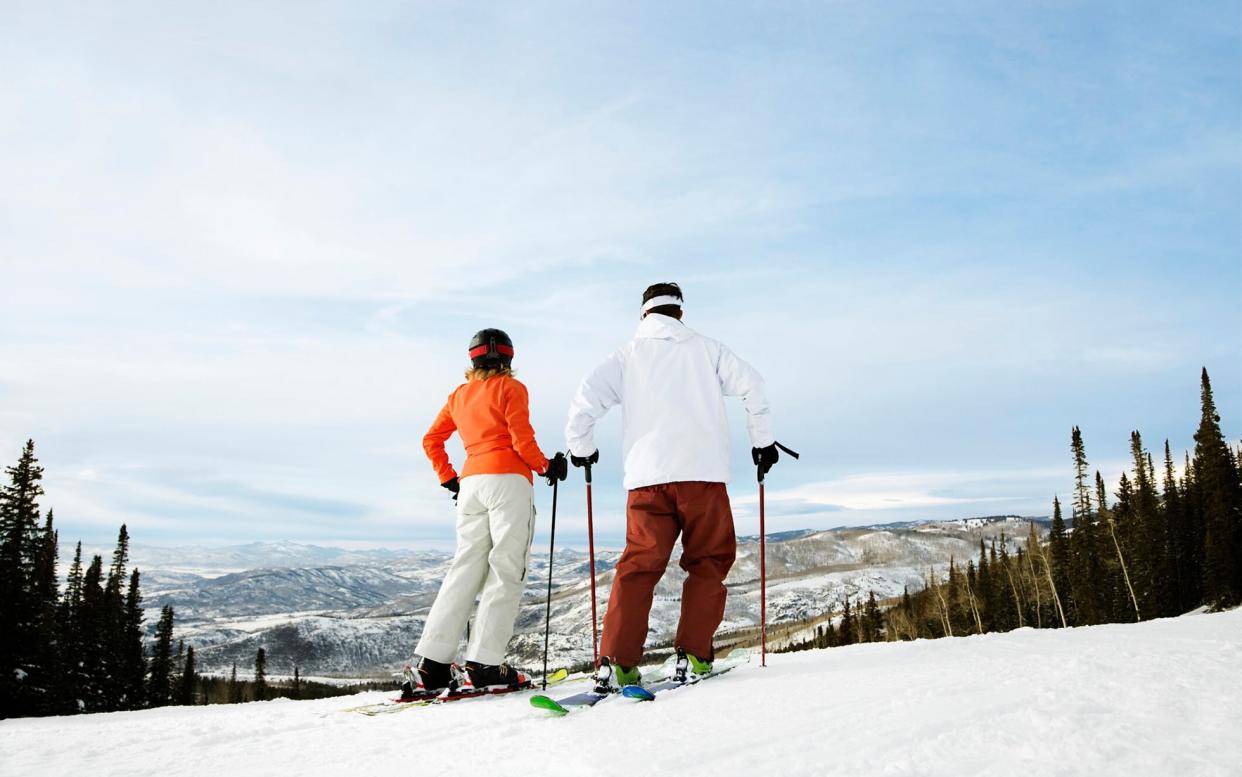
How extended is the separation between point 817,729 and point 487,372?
15.5 ft

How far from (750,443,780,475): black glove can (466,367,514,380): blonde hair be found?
247cm

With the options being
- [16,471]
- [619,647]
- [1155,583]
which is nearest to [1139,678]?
[619,647]

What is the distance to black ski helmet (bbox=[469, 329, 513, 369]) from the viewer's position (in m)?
7.41

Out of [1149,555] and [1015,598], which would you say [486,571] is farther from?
[1015,598]

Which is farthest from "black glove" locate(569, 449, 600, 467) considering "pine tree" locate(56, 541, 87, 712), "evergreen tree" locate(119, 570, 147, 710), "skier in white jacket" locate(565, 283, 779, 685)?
"evergreen tree" locate(119, 570, 147, 710)

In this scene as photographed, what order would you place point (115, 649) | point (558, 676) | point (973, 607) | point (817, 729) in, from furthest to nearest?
point (973, 607) → point (115, 649) → point (558, 676) → point (817, 729)

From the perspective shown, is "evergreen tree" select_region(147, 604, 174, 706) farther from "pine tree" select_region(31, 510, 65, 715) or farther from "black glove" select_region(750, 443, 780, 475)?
"black glove" select_region(750, 443, 780, 475)

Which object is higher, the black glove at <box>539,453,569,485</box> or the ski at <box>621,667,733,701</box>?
the black glove at <box>539,453,569,485</box>

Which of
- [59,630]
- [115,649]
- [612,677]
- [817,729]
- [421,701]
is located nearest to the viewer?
[817,729]

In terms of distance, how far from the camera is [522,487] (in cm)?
710

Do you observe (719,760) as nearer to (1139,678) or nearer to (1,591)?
(1139,678)

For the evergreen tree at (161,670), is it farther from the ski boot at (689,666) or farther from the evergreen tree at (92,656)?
the ski boot at (689,666)

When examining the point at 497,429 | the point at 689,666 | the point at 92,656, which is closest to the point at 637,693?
the point at 689,666

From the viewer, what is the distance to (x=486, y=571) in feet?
23.6
